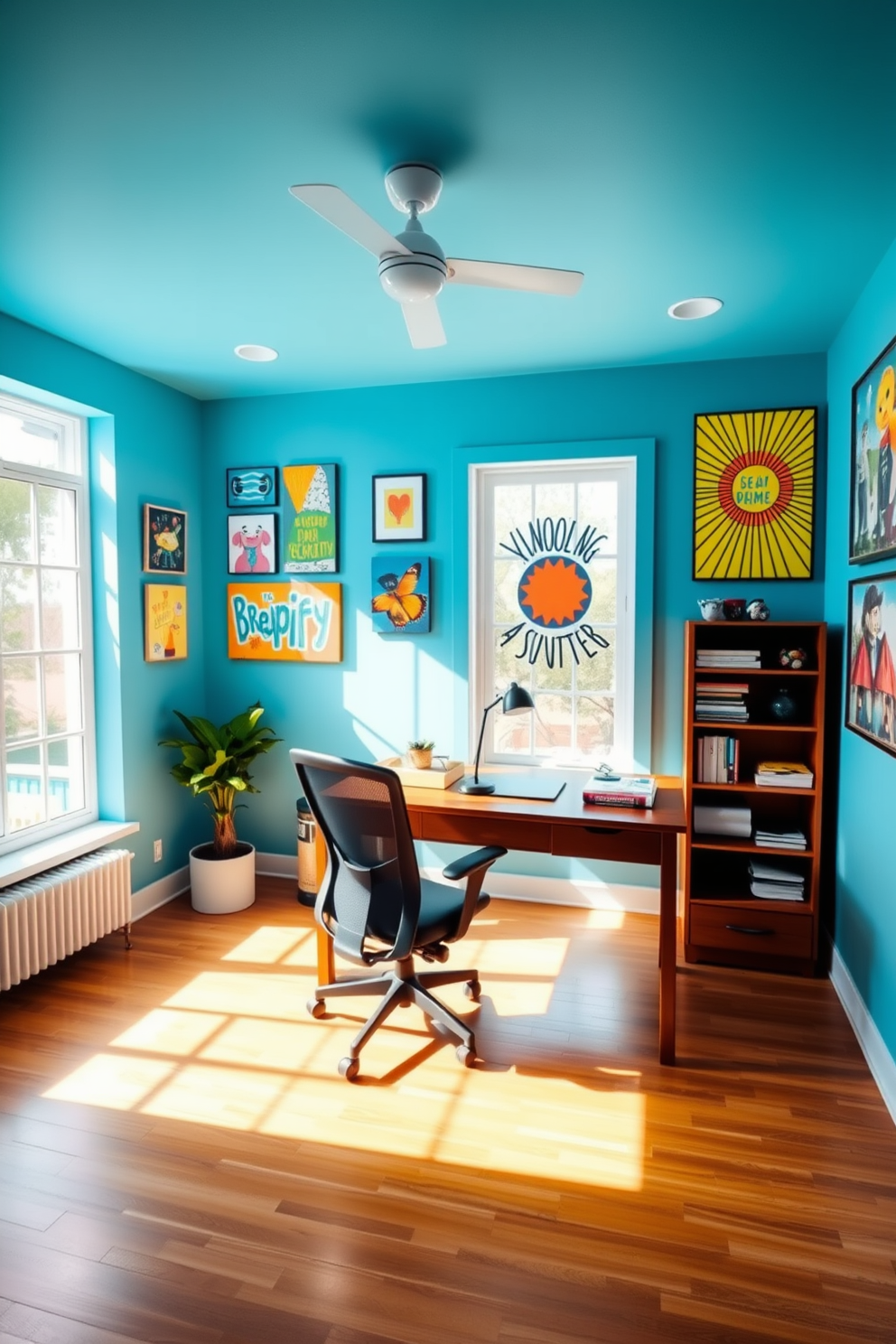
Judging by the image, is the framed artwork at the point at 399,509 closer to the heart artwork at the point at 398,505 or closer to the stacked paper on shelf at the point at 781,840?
the heart artwork at the point at 398,505

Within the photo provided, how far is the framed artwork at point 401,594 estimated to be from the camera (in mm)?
4059

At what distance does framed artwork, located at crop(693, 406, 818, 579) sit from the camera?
138 inches

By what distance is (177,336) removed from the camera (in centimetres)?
327

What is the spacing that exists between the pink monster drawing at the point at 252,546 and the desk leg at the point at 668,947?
2.69m

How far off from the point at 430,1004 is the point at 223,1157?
796mm

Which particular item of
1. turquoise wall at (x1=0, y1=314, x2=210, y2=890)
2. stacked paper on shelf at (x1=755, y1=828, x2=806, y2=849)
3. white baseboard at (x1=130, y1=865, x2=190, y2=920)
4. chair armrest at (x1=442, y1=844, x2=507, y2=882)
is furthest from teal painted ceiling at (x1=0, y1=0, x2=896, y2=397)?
white baseboard at (x1=130, y1=865, x2=190, y2=920)

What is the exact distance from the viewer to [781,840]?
10.6 ft

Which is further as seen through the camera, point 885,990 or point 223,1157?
point 885,990

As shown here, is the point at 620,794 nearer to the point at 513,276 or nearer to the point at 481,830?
the point at 481,830

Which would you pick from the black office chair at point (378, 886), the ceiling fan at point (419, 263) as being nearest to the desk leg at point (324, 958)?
the black office chair at point (378, 886)

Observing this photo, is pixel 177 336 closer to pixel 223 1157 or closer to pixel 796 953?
pixel 223 1157

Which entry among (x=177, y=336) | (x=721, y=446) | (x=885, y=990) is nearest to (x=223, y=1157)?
(x=885, y=990)

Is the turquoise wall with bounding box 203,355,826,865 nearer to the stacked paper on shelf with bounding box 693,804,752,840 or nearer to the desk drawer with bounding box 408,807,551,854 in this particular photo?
the stacked paper on shelf with bounding box 693,804,752,840

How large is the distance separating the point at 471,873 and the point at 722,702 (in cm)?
147
